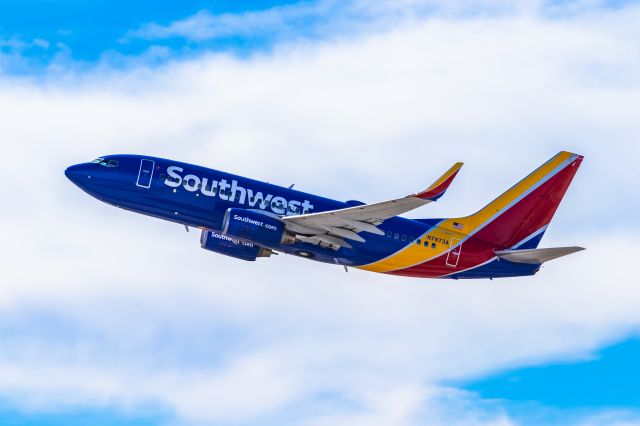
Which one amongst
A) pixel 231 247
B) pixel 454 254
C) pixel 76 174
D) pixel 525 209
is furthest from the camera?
pixel 525 209

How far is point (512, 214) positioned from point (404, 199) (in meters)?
15.4

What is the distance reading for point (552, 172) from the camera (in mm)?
81438

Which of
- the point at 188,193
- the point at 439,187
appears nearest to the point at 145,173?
the point at 188,193

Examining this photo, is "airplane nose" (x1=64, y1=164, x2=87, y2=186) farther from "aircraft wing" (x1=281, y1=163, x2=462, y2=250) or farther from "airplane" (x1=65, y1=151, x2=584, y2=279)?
"aircraft wing" (x1=281, y1=163, x2=462, y2=250)

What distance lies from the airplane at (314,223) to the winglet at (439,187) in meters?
0.06

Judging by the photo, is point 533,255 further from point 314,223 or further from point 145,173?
point 145,173

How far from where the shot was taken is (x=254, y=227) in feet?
231

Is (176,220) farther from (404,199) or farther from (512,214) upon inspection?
(512,214)

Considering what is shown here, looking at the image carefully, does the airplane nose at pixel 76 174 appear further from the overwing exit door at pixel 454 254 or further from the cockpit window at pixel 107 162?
the overwing exit door at pixel 454 254

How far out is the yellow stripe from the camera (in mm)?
75500

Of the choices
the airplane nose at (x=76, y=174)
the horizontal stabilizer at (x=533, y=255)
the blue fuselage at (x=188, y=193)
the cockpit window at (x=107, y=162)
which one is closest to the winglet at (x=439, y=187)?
the blue fuselage at (x=188, y=193)

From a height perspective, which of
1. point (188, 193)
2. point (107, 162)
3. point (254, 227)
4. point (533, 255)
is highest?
point (107, 162)

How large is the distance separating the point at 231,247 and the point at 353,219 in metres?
10.3

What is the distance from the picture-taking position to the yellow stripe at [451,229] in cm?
7550
